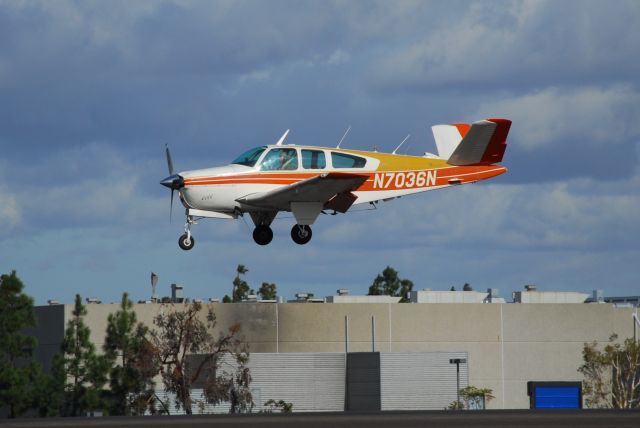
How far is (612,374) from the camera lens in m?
76.4

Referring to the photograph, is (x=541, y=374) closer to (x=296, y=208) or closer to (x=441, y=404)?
(x=441, y=404)

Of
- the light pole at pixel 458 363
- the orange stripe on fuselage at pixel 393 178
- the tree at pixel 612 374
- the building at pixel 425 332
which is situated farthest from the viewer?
the building at pixel 425 332

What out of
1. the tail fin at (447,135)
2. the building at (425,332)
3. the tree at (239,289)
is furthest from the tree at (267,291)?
the tail fin at (447,135)

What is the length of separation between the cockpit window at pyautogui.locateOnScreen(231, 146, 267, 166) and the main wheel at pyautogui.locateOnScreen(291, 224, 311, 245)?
94.6 inches

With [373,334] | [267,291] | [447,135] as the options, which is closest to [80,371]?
[373,334]

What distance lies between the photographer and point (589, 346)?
3068 inches

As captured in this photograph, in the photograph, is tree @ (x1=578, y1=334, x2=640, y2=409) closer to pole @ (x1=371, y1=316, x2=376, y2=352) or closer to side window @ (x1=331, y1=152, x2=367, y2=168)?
pole @ (x1=371, y1=316, x2=376, y2=352)

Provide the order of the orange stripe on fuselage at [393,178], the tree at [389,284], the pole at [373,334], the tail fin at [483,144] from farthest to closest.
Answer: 1. the tree at [389,284]
2. the pole at [373,334]
3. the tail fin at [483,144]
4. the orange stripe on fuselage at [393,178]

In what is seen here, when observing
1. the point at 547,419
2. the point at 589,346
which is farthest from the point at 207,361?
the point at 547,419

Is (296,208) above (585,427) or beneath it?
above

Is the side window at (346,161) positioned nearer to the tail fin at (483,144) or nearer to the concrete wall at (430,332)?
the tail fin at (483,144)

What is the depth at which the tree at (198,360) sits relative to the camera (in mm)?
67312

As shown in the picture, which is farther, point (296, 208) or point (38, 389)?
point (38, 389)

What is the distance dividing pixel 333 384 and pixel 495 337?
11801 mm
